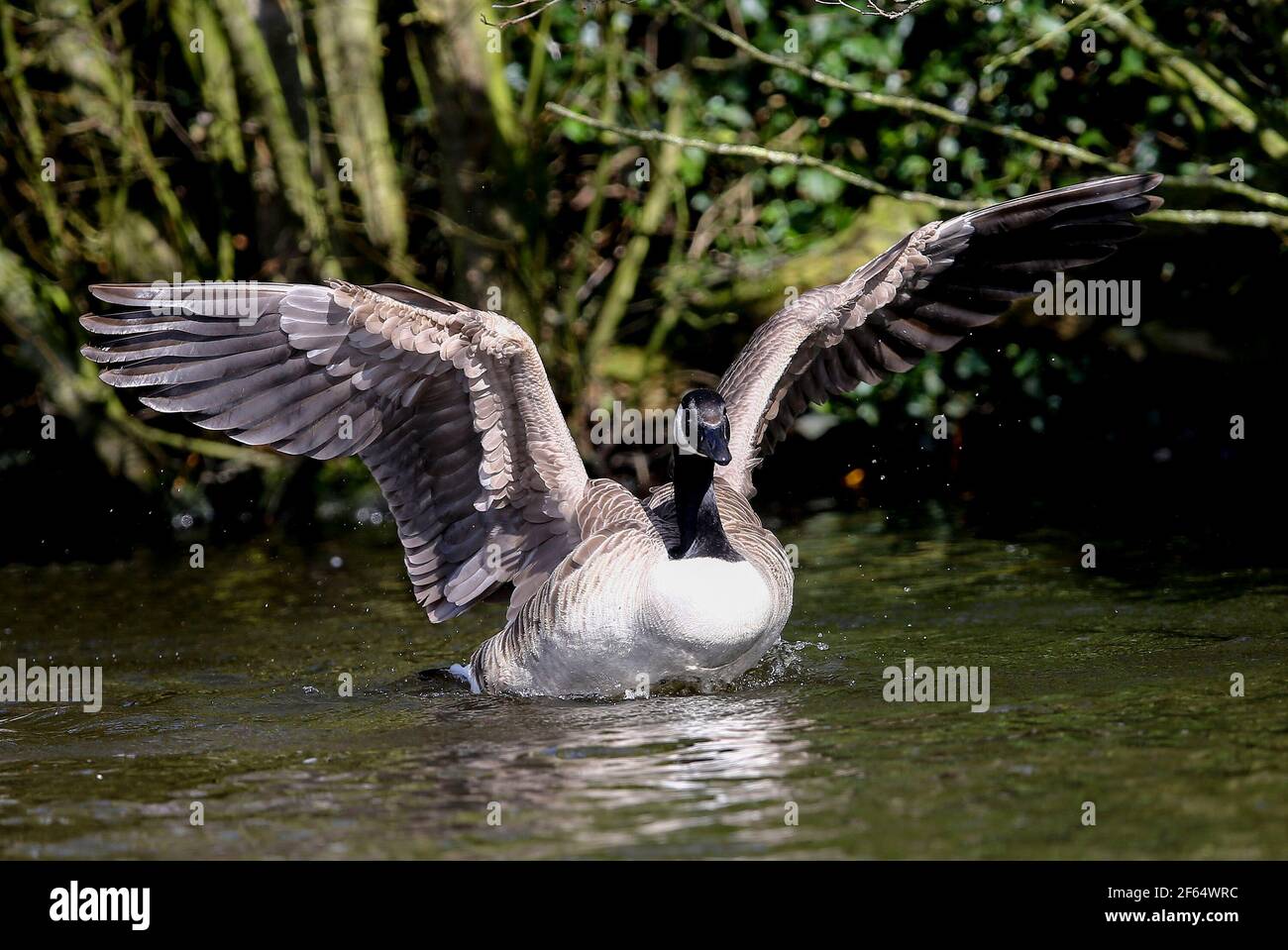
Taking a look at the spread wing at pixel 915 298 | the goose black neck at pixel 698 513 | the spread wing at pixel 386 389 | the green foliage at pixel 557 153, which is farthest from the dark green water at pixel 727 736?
the green foliage at pixel 557 153

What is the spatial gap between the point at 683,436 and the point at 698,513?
364 mm

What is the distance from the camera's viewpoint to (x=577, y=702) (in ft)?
24.8

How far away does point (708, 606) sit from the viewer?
6977mm

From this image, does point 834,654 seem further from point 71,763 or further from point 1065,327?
point 1065,327

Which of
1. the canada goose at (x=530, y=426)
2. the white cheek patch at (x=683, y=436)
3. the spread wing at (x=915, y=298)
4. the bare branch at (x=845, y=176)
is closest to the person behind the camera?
the canada goose at (x=530, y=426)

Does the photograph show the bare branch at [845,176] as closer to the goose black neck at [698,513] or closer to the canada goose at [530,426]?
the canada goose at [530,426]

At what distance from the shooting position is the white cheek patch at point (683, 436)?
7.32 m

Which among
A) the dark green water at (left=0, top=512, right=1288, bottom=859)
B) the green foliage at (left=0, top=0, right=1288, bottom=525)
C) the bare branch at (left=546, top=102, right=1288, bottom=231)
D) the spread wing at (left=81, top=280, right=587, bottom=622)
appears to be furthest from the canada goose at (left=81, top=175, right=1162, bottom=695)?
the green foliage at (left=0, top=0, right=1288, bottom=525)

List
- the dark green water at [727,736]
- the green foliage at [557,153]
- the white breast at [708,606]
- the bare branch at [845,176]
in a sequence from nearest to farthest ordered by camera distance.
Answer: the dark green water at [727,736] → the white breast at [708,606] → the bare branch at [845,176] → the green foliage at [557,153]

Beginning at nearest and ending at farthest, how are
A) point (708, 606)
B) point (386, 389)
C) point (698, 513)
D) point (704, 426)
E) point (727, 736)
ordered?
point (727, 736), point (708, 606), point (704, 426), point (698, 513), point (386, 389)

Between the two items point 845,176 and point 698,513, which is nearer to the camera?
point 698,513

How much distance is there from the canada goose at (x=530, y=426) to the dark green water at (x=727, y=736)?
38 cm

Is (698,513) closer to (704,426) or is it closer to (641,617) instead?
(704,426)

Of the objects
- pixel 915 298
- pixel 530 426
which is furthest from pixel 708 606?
pixel 915 298
